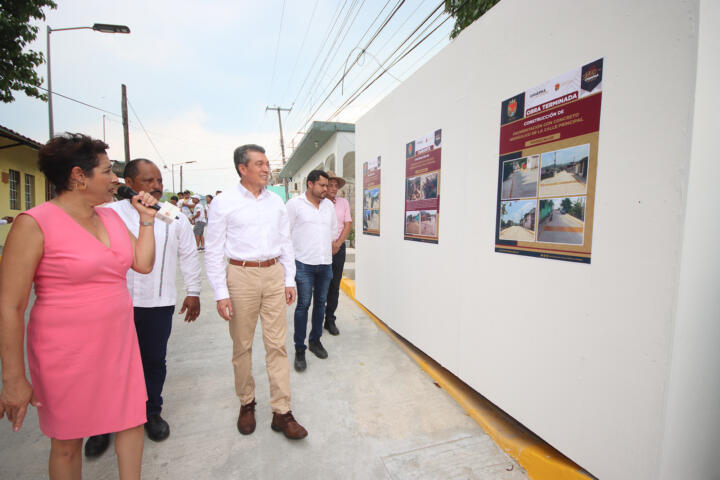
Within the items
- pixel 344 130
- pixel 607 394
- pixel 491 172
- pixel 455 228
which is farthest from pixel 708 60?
pixel 344 130

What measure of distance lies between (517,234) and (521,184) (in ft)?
1.02

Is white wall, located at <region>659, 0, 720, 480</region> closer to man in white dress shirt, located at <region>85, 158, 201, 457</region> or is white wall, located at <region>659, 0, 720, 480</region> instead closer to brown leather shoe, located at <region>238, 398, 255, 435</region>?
brown leather shoe, located at <region>238, 398, 255, 435</region>

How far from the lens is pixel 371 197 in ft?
15.0

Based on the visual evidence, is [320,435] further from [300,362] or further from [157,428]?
[157,428]

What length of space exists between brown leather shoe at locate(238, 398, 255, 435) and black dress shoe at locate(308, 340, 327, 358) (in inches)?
45.0

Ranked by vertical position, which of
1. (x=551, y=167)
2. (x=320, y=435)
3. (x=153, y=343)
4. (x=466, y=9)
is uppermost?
(x=466, y=9)

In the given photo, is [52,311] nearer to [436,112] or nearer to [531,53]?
[531,53]

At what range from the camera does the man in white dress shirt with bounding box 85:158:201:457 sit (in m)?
2.18

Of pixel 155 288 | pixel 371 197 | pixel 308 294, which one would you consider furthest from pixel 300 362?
pixel 371 197

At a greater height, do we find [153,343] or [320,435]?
[153,343]

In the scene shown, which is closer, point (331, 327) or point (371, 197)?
point (331, 327)

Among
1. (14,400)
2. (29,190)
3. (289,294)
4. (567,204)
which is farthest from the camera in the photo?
(29,190)

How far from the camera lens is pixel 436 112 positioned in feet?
10.1

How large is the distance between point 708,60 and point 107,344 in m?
2.71
